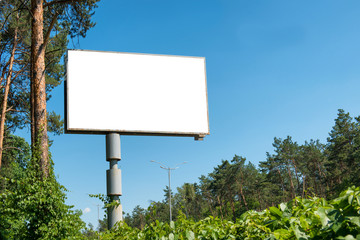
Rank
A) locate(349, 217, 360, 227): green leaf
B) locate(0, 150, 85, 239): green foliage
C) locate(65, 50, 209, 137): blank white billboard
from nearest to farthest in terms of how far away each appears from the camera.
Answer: locate(349, 217, 360, 227): green leaf, locate(0, 150, 85, 239): green foliage, locate(65, 50, 209, 137): blank white billboard

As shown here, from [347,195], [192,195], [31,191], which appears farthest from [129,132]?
[192,195]

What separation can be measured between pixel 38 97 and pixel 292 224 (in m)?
8.39

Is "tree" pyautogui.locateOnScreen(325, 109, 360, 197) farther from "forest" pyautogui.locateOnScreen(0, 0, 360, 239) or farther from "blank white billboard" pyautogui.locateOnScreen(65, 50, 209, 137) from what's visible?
"blank white billboard" pyautogui.locateOnScreen(65, 50, 209, 137)

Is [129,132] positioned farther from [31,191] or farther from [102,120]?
[31,191]

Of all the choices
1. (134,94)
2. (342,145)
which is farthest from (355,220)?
(342,145)

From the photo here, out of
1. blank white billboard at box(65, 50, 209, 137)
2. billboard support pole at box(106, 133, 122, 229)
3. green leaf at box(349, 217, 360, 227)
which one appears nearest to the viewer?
green leaf at box(349, 217, 360, 227)

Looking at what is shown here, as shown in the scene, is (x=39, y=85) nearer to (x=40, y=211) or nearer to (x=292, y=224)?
(x=40, y=211)

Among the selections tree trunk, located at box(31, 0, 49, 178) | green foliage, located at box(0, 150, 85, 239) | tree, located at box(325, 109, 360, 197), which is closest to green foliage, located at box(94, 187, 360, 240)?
green foliage, located at box(0, 150, 85, 239)

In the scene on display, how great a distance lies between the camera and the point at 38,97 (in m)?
9.16

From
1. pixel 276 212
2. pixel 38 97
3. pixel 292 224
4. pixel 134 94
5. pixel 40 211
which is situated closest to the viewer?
pixel 292 224

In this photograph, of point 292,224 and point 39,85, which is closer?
point 292,224

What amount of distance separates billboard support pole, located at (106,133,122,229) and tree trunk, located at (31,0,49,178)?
164 centimetres

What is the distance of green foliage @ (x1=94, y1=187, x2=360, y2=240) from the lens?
1.59 m

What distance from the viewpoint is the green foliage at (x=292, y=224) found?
159cm
